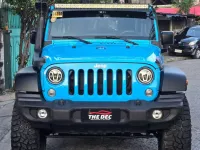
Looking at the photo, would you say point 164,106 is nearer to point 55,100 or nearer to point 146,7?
point 55,100

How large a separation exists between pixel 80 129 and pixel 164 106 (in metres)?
0.96

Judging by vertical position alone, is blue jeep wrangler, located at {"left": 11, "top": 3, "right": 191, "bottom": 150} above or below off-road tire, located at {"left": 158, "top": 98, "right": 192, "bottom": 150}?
above

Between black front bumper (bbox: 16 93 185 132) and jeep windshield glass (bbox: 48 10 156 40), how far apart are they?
138 centimetres

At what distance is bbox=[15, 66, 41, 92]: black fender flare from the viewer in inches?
203

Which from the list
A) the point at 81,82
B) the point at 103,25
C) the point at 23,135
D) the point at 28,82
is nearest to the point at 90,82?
the point at 81,82

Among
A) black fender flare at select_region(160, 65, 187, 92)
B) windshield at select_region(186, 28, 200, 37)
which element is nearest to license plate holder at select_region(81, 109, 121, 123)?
black fender flare at select_region(160, 65, 187, 92)

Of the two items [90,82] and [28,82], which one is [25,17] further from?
[90,82]

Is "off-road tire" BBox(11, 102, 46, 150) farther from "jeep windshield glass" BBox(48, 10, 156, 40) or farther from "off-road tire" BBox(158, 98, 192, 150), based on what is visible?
"off-road tire" BBox(158, 98, 192, 150)

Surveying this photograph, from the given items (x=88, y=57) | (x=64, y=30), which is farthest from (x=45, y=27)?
(x=88, y=57)

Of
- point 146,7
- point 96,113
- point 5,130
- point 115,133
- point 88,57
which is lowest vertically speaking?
point 5,130

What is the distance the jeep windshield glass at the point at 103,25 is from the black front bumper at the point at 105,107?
138 cm

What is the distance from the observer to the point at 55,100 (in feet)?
16.9

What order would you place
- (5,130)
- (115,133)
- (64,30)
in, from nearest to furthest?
(115,133)
(64,30)
(5,130)

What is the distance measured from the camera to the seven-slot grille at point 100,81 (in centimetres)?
509
